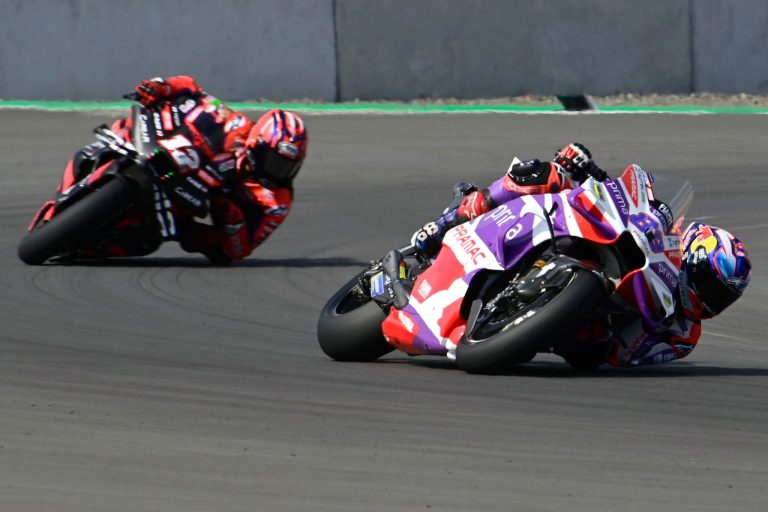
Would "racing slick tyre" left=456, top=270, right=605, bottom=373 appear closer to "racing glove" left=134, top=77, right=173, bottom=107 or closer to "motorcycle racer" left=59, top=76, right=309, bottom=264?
"motorcycle racer" left=59, top=76, right=309, bottom=264

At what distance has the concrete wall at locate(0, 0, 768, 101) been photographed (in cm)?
1812

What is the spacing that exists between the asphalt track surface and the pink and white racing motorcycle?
182 millimetres

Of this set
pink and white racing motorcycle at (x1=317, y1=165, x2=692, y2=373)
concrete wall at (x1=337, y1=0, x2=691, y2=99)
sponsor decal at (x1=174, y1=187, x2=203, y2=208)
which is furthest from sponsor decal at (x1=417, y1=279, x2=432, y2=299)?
concrete wall at (x1=337, y1=0, x2=691, y2=99)

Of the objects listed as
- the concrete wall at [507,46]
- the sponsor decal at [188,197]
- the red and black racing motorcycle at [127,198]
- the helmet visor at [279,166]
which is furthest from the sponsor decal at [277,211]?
the concrete wall at [507,46]

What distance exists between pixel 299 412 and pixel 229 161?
17.7 ft

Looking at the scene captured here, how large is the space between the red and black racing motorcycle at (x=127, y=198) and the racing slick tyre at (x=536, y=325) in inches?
177

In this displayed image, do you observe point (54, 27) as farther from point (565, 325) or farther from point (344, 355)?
point (565, 325)

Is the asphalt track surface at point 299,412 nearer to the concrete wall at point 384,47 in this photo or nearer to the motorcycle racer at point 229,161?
the motorcycle racer at point 229,161

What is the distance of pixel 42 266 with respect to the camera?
10.6 m

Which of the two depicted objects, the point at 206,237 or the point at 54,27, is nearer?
the point at 206,237

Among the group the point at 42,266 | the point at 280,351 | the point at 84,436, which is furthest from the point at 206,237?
the point at 84,436

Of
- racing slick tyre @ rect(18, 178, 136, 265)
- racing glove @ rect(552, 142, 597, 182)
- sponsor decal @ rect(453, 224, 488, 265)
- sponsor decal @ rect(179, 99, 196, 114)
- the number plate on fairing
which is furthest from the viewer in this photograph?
sponsor decal @ rect(179, 99, 196, 114)

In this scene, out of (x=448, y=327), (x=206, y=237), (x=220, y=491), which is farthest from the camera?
(x=206, y=237)

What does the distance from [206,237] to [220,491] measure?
682cm
